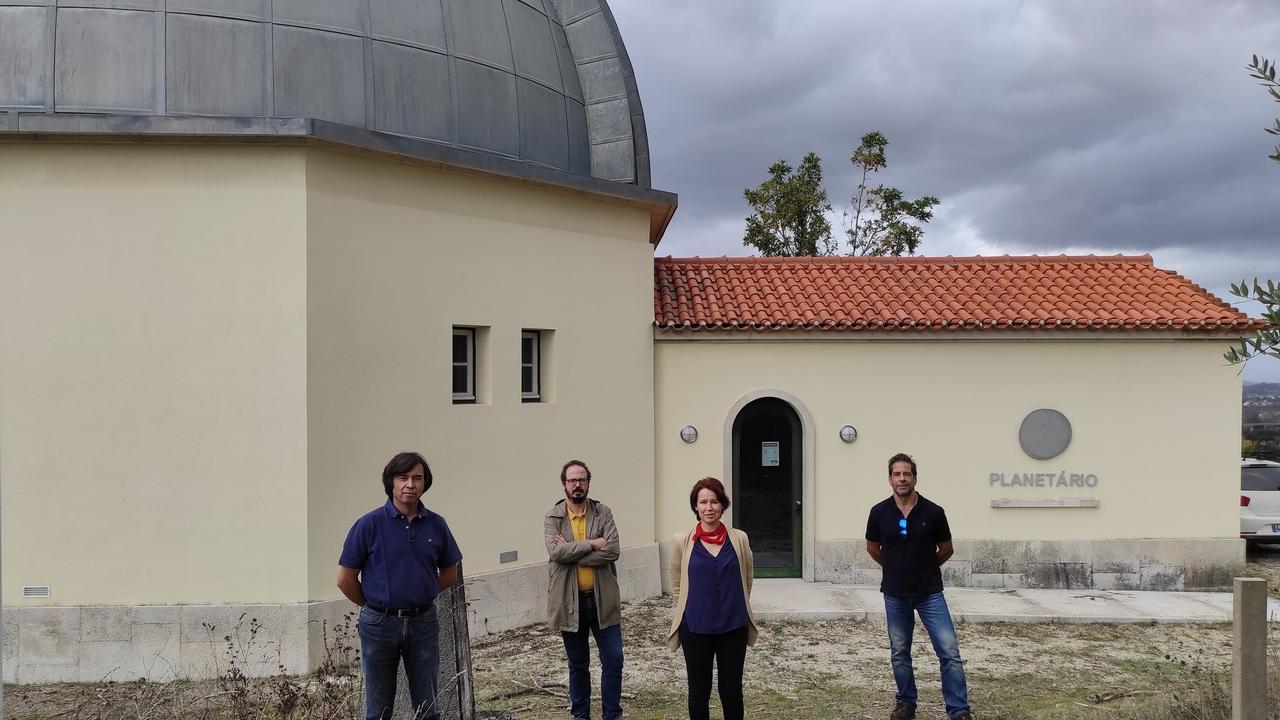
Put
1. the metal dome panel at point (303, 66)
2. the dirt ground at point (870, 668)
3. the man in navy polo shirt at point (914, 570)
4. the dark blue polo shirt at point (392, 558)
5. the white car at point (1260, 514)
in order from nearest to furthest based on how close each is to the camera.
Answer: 1. the dark blue polo shirt at point (392, 558)
2. the man in navy polo shirt at point (914, 570)
3. the dirt ground at point (870, 668)
4. the metal dome panel at point (303, 66)
5. the white car at point (1260, 514)

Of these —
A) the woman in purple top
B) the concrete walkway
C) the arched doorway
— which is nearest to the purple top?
the woman in purple top

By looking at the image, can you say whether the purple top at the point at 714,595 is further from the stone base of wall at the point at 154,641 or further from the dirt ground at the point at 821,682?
the stone base of wall at the point at 154,641

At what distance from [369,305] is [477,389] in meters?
1.69

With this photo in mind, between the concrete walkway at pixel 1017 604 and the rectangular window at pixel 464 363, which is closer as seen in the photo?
the rectangular window at pixel 464 363

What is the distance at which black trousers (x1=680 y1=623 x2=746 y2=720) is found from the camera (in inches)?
223

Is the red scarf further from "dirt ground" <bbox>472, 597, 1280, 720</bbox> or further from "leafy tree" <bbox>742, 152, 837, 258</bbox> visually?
"leafy tree" <bbox>742, 152, 837, 258</bbox>

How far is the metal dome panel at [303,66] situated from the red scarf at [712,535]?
5734 millimetres

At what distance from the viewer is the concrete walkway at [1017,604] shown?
431 inches

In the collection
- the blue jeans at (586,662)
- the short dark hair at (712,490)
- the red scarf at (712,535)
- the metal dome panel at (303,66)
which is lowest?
the blue jeans at (586,662)

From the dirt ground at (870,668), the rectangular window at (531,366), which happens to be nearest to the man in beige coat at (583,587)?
the dirt ground at (870,668)

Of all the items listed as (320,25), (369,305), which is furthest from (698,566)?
(320,25)

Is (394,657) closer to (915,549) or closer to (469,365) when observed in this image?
(915,549)

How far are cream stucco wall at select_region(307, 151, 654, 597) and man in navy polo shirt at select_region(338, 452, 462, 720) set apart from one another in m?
3.58

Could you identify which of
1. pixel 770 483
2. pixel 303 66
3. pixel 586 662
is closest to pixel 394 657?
pixel 586 662
